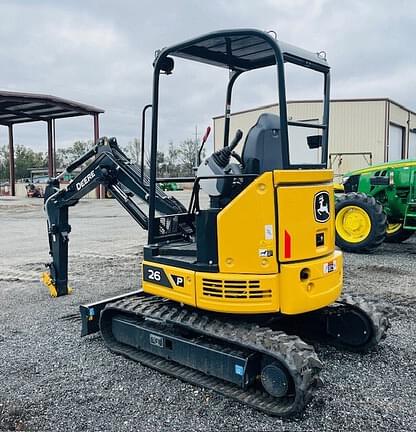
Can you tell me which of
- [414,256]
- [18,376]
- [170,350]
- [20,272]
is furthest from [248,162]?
[414,256]

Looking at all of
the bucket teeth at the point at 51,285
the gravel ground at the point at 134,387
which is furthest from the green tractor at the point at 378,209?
the bucket teeth at the point at 51,285

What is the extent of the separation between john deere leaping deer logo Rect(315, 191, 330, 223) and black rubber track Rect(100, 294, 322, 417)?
1.00 m

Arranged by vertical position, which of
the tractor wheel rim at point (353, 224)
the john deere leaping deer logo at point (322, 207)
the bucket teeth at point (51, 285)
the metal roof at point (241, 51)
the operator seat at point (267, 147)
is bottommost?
the bucket teeth at point (51, 285)

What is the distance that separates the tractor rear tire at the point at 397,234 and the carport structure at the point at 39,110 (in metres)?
22.6

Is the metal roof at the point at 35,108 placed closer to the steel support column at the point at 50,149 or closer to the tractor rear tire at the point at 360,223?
the steel support column at the point at 50,149

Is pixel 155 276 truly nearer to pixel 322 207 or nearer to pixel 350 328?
pixel 322 207

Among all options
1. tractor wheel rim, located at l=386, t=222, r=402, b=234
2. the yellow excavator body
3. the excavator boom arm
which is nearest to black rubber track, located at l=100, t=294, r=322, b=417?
the yellow excavator body

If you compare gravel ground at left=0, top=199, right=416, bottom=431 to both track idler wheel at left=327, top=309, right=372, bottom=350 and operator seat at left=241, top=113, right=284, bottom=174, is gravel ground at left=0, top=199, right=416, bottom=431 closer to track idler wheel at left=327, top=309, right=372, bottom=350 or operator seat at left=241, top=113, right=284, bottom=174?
track idler wheel at left=327, top=309, right=372, bottom=350

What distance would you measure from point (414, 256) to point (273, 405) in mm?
7441

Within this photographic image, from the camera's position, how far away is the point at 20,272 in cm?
877

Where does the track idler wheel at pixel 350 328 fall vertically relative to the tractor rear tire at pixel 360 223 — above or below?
below

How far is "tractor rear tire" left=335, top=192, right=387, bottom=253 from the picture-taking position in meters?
9.73

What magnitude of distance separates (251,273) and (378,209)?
6.79 meters

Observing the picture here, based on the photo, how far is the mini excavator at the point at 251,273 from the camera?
11.9 feet
